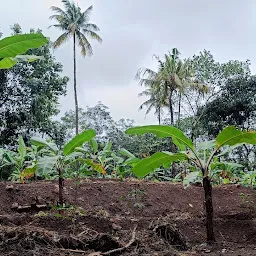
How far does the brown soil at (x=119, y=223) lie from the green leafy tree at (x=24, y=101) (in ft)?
32.5

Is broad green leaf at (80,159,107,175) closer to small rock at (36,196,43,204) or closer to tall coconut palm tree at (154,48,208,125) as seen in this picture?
small rock at (36,196,43,204)

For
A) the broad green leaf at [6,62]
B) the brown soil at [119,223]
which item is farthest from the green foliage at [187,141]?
the broad green leaf at [6,62]

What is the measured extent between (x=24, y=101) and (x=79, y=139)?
1256 centimetres

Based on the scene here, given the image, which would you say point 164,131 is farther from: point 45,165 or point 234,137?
point 45,165

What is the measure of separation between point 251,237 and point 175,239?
96 centimetres

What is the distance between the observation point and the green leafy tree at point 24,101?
15172 mm

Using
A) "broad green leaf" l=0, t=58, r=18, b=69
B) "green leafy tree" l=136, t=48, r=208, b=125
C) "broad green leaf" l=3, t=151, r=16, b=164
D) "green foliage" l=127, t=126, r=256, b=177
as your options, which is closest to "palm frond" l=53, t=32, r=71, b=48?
"green leafy tree" l=136, t=48, r=208, b=125

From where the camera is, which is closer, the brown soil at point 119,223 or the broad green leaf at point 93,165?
the brown soil at point 119,223

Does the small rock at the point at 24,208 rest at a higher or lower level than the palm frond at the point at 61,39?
lower

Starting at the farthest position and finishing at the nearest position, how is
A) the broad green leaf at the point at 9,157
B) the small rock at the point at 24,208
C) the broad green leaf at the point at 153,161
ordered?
the broad green leaf at the point at 9,157 → the small rock at the point at 24,208 → the broad green leaf at the point at 153,161

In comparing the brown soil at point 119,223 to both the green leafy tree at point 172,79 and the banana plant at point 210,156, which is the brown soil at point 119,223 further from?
the green leafy tree at point 172,79

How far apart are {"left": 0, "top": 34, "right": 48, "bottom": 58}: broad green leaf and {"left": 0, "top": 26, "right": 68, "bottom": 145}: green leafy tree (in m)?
12.6

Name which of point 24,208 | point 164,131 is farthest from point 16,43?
point 24,208

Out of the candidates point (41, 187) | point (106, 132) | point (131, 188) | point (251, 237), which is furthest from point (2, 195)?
point (106, 132)
